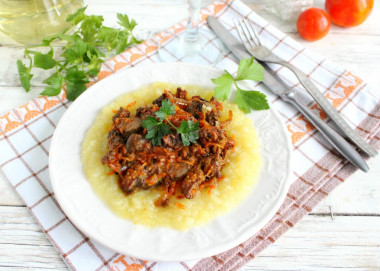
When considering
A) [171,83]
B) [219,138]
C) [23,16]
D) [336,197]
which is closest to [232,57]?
[171,83]

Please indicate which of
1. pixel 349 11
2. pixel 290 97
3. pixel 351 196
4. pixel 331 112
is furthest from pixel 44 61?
pixel 349 11

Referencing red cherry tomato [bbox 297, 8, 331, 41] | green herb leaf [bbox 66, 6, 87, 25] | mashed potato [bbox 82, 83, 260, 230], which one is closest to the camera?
mashed potato [bbox 82, 83, 260, 230]

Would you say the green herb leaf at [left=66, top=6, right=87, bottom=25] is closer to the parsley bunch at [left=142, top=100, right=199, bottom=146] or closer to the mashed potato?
the mashed potato

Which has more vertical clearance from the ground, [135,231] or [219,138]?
[219,138]

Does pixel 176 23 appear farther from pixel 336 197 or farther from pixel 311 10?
pixel 336 197

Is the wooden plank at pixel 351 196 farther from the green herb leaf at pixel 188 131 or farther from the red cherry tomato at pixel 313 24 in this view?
the red cherry tomato at pixel 313 24

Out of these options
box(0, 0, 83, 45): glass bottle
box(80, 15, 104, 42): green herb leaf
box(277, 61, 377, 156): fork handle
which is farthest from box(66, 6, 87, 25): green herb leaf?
box(277, 61, 377, 156): fork handle

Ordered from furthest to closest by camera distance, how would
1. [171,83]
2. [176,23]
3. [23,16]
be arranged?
[176,23] < [23,16] < [171,83]

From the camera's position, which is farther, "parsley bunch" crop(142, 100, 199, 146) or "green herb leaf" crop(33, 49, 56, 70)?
"green herb leaf" crop(33, 49, 56, 70)
